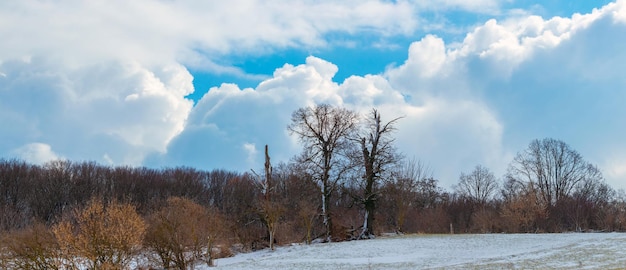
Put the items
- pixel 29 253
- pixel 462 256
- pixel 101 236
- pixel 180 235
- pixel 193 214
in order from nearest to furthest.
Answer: pixel 101 236, pixel 29 253, pixel 462 256, pixel 180 235, pixel 193 214

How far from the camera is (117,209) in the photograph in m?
27.2

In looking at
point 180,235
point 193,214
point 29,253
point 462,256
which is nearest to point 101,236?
point 29,253

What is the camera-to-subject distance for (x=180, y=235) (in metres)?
31.5

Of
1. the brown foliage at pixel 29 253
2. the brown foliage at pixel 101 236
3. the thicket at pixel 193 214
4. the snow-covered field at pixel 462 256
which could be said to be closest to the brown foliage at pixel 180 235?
the thicket at pixel 193 214

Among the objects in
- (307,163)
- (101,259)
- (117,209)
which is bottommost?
(101,259)

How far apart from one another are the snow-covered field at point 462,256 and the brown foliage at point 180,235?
204cm

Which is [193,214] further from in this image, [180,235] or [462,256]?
[462,256]

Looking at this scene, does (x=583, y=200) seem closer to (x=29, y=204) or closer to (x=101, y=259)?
(x=101, y=259)

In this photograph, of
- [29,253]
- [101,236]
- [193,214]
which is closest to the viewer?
[101,236]

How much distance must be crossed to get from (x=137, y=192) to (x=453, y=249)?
6554cm

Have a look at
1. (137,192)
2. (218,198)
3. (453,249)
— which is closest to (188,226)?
(453,249)

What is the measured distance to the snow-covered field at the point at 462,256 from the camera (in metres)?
22.9

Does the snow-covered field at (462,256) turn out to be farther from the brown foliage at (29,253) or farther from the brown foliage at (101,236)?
the brown foliage at (29,253)

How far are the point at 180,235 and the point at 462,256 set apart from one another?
53.2 ft
